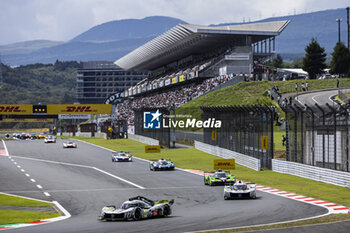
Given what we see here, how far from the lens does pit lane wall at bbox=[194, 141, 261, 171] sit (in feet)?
138

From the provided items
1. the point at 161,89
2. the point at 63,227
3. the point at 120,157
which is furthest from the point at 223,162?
the point at 161,89

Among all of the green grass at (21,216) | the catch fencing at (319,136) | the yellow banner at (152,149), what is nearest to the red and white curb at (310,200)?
the catch fencing at (319,136)

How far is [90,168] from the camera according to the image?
4616cm

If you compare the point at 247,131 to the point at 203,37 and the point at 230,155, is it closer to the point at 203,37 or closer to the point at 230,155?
the point at 230,155

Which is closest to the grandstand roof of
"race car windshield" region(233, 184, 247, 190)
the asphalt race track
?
the asphalt race track

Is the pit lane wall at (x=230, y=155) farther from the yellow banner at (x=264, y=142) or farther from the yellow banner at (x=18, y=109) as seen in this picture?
the yellow banner at (x=18, y=109)

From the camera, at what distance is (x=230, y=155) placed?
1960 inches

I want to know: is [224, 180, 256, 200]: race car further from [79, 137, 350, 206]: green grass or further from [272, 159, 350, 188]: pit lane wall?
[272, 159, 350, 188]: pit lane wall

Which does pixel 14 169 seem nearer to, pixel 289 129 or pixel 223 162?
pixel 223 162

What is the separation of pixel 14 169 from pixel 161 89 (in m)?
83.2

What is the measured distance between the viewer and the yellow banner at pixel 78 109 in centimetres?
10944

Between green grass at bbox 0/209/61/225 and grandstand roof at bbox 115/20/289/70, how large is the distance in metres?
76.9

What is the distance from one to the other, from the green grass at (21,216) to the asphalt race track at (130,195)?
3.67ft

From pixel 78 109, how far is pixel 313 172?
271 feet
